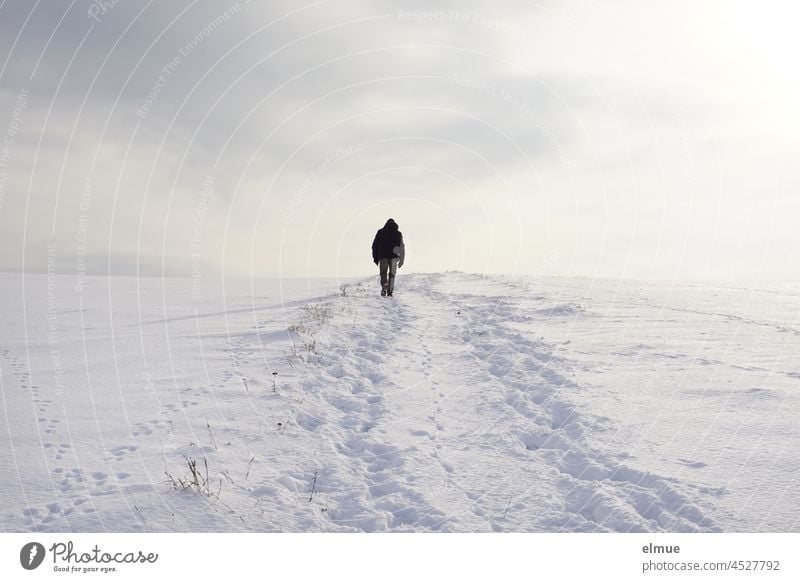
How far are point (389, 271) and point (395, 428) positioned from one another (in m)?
12.1

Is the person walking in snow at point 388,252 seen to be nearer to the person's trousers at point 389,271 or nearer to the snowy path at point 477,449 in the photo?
the person's trousers at point 389,271

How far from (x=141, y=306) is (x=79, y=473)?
39.3 feet

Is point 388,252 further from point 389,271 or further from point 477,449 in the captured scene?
point 477,449

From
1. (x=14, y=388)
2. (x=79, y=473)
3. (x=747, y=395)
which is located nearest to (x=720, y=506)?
(x=747, y=395)

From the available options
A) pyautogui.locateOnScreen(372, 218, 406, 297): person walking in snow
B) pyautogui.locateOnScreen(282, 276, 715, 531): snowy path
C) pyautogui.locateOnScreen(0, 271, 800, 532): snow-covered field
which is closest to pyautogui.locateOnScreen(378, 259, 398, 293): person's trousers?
pyautogui.locateOnScreen(372, 218, 406, 297): person walking in snow

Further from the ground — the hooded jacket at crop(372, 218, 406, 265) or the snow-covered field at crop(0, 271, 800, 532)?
the hooded jacket at crop(372, 218, 406, 265)

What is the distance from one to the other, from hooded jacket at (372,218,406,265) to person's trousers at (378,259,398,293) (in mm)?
168

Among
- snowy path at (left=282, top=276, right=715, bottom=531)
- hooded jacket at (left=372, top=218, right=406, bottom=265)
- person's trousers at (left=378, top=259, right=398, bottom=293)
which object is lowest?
snowy path at (left=282, top=276, right=715, bottom=531)

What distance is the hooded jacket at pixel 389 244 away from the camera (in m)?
17.6

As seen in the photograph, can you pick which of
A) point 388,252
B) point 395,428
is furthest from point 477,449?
point 388,252

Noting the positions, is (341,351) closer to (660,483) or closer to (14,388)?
(14,388)

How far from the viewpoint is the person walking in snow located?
17.6 m

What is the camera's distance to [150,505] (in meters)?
4.09

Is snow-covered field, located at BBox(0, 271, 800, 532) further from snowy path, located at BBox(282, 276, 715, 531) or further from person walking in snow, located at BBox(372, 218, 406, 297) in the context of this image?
person walking in snow, located at BBox(372, 218, 406, 297)
